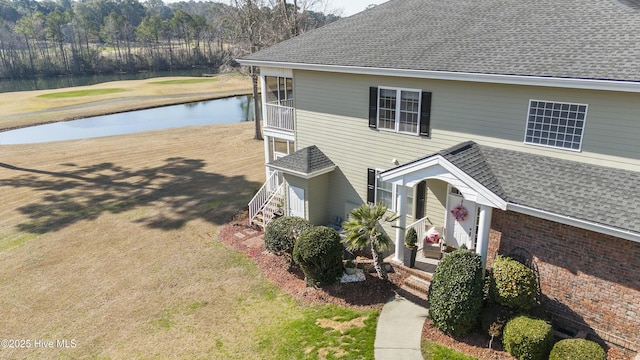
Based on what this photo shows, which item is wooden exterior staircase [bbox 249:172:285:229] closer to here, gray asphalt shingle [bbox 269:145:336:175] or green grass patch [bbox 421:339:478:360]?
gray asphalt shingle [bbox 269:145:336:175]

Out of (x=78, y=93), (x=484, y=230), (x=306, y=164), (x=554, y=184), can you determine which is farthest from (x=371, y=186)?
(x=78, y=93)

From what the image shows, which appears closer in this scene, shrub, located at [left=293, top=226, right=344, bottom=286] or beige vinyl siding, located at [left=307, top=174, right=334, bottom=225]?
shrub, located at [left=293, top=226, right=344, bottom=286]

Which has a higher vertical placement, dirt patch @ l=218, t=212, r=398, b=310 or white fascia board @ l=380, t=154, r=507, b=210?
white fascia board @ l=380, t=154, r=507, b=210

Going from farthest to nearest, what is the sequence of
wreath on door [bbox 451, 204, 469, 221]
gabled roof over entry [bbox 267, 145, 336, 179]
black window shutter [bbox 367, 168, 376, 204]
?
gabled roof over entry [bbox 267, 145, 336, 179], black window shutter [bbox 367, 168, 376, 204], wreath on door [bbox 451, 204, 469, 221]

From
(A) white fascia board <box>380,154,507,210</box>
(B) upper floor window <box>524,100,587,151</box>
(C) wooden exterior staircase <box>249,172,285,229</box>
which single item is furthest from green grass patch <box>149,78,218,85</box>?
(B) upper floor window <box>524,100,587,151</box>

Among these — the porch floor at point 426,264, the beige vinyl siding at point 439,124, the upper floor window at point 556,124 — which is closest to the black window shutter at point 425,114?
the beige vinyl siding at point 439,124
